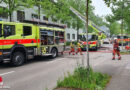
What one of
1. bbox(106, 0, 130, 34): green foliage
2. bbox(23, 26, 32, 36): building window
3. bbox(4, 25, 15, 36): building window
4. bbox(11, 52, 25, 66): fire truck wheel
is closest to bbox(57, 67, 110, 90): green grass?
bbox(11, 52, 25, 66): fire truck wheel

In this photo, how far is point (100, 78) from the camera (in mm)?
5582

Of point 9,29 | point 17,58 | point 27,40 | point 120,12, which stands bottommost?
point 17,58

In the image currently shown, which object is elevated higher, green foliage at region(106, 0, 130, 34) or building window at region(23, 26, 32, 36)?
green foliage at region(106, 0, 130, 34)

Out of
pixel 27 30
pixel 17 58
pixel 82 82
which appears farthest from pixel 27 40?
pixel 82 82

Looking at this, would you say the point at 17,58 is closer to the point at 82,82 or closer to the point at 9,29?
the point at 9,29

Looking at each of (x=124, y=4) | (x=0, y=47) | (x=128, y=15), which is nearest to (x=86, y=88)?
(x=0, y=47)

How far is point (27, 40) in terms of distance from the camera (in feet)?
Result: 33.2

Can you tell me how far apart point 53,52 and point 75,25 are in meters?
19.3

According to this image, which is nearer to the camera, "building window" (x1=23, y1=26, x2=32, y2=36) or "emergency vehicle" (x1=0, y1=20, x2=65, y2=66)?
"emergency vehicle" (x1=0, y1=20, x2=65, y2=66)

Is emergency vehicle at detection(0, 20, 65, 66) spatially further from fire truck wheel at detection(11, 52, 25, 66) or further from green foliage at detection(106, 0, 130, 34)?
green foliage at detection(106, 0, 130, 34)

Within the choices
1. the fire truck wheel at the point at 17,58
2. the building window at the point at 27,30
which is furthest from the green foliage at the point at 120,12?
the fire truck wheel at the point at 17,58

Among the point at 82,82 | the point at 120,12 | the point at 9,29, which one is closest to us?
the point at 82,82

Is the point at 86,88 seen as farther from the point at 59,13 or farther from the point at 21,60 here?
the point at 59,13

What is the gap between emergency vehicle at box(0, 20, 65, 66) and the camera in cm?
874
